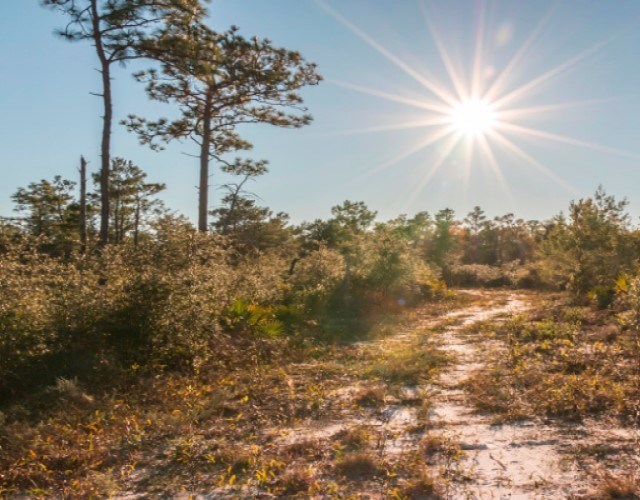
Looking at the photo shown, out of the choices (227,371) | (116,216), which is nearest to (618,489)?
(227,371)

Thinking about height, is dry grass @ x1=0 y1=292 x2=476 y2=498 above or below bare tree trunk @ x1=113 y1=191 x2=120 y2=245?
below

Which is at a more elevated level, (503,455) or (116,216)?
(116,216)

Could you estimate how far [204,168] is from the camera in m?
16.7

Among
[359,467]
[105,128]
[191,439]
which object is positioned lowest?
[359,467]

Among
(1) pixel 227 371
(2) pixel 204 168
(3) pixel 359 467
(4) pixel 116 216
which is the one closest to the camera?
(3) pixel 359 467

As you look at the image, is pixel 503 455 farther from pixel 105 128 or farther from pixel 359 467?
pixel 105 128

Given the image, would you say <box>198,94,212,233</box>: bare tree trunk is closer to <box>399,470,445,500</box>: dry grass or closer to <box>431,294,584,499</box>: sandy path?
<box>431,294,584,499</box>: sandy path

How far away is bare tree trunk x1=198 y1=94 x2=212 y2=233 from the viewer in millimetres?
16469

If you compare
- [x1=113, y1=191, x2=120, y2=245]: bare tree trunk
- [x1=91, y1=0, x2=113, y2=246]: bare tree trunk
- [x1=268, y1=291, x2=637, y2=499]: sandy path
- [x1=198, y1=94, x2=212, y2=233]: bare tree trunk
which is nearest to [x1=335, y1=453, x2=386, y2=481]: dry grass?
[x1=268, y1=291, x2=637, y2=499]: sandy path

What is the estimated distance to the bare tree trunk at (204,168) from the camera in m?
16.5

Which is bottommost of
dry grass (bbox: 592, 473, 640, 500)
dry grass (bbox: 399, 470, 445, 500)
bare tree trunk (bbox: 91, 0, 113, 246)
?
dry grass (bbox: 399, 470, 445, 500)

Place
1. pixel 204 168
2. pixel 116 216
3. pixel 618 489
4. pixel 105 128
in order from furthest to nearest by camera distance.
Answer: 1. pixel 116 216
2. pixel 204 168
3. pixel 105 128
4. pixel 618 489

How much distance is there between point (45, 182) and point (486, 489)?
143 feet

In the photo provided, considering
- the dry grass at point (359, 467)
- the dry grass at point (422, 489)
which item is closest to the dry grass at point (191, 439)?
the dry grass at point (359, 467)
